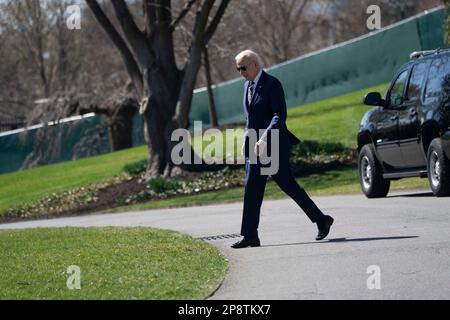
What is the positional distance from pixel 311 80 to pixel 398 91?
72.0 feet

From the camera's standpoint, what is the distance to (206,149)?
1234 inches

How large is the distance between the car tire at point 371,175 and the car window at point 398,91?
1.09 metres

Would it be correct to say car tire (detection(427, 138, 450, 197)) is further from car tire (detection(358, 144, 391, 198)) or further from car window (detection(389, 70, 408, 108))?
car tire (detection(358, 144, 391, 198))

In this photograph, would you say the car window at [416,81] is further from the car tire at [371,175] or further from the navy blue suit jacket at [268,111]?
the navy blue suit jacket at [268,111]

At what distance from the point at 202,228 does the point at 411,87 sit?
3.94 m

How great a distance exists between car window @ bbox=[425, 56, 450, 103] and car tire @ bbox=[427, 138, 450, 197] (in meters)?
0.66

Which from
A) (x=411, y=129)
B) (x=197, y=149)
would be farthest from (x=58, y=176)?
(x=411, y=129)

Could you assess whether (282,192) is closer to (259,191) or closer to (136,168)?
(136,168)

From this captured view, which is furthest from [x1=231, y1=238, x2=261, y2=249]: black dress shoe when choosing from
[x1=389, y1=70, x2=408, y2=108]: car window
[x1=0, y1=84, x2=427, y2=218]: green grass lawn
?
[x1=0, y1=84, x2=427, y2=218]: green grass lawn

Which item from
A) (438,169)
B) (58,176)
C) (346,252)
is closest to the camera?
(346,252)

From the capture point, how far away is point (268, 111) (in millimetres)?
12219

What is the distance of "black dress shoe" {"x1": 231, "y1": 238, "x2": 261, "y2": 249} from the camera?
1255 centimetres

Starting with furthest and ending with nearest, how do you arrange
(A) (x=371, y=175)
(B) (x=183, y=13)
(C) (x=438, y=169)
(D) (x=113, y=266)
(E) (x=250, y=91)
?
1. (B) (x=183, y=13)
2. (A) (x=371, y=175)
3. (C) (x=438, y=169)
4. (E) (x=250, y=91)
5. (D) (x=113, y=266)

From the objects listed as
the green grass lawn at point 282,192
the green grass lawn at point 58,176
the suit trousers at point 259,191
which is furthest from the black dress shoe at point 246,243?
the green grass lawn at point 58,176
